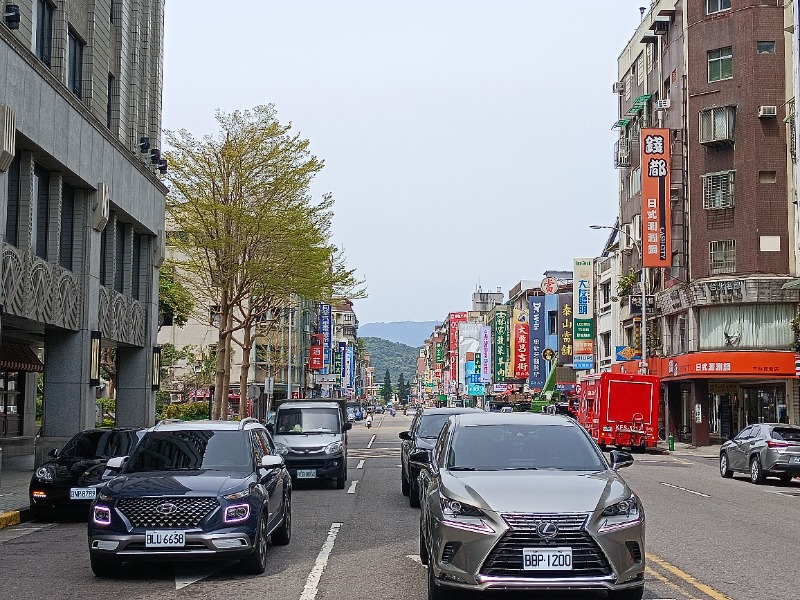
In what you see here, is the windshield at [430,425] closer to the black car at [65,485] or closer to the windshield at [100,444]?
the windshield at [100,444]

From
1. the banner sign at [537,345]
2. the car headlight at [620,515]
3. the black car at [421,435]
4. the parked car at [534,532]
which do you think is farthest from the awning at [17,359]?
the banner sign at [537,345]

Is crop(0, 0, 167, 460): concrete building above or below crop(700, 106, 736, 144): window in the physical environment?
below

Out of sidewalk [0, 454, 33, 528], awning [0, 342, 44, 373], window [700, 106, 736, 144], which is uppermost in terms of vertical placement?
window [700, 106, 736, 144]

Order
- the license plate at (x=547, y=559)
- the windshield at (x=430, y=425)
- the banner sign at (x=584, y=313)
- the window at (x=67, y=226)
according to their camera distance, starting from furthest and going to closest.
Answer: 1. the banner sign at (x=584, y=313)
2. the window at (x=67, y=226)
3. the windshield at (x=430, y=425)
4. the license plate at (x=547, y=559)

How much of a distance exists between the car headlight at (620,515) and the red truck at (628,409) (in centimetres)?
3392

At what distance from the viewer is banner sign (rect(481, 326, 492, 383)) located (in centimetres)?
13738

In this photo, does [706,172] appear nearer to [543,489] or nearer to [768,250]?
[768,250]

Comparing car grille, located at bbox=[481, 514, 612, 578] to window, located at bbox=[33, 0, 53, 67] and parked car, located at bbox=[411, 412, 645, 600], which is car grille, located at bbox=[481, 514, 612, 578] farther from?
window, located at bbox=[33, 0, 53, 67]

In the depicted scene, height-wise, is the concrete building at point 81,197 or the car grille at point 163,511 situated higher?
the concrete building at point 81,197

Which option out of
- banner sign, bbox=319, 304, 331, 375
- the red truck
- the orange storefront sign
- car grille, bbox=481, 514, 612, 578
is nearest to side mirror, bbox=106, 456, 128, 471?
car grille, bbox=481, 514, 612, 578

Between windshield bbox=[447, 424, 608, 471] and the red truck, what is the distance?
32478 millimetres

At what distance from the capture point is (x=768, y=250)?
48094 millimetres

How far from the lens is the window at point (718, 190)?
49156 millimetres

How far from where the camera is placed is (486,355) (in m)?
140
